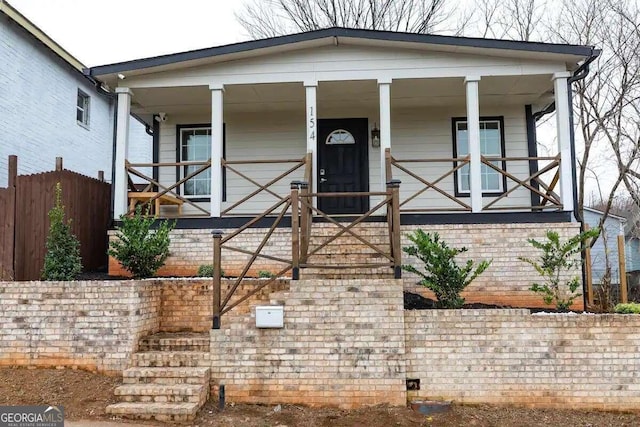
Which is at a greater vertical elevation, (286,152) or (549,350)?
(286,152)

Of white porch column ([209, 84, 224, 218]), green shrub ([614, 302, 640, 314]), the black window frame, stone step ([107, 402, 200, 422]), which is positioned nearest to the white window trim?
the black window frame

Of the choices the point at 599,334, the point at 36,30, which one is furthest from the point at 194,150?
the point at 599,334

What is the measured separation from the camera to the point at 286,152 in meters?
10.9

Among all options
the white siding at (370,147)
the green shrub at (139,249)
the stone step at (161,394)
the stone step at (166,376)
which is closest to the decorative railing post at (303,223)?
the stone step at (166,376)

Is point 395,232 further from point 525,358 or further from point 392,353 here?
point 525,358

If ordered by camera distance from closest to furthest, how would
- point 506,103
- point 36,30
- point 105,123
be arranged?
point 506,103 < point 36,30 < point 105,123

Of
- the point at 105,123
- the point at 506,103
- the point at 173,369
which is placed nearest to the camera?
the point at 173,369

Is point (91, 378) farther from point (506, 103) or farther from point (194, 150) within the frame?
point (506, 103)

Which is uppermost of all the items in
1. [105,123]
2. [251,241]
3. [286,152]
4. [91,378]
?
[105,123]

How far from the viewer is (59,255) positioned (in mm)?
7273

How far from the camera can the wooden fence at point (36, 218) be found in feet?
24.1

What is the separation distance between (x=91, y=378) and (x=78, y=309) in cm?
80

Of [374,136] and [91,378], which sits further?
[374,136]

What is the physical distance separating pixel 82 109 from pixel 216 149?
7256 millimetres
